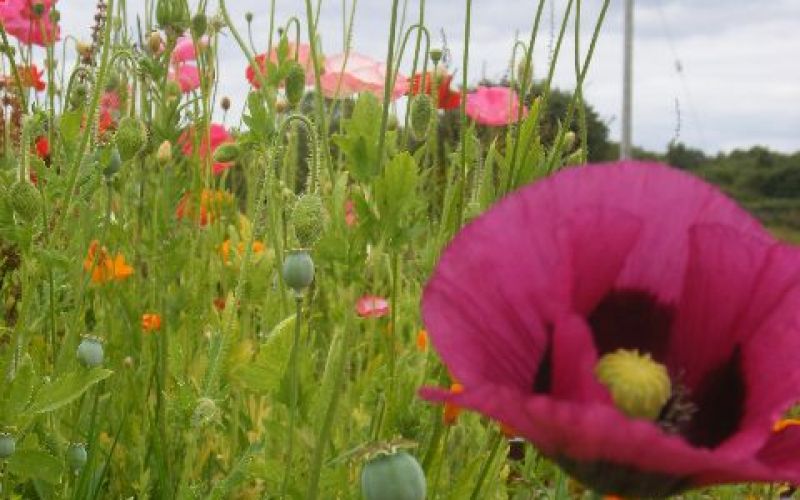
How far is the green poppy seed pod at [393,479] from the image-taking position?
792mm

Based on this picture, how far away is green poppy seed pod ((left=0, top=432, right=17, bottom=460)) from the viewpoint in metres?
1.14

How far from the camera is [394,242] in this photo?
110cm

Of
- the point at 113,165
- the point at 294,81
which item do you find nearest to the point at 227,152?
the point at 294,81

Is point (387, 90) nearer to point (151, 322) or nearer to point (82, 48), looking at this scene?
point (151, 322)

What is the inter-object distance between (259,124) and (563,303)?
955mm

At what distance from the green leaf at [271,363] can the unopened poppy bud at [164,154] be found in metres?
1.00

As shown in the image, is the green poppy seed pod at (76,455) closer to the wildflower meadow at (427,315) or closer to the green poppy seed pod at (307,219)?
the wildflower meadow at (427,315)

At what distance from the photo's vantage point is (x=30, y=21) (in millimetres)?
2443

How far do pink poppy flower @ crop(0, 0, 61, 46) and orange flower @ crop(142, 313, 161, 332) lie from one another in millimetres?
646

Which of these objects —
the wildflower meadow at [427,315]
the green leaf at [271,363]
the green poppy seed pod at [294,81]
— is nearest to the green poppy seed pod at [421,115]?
the wildflower meadow at [427,315]

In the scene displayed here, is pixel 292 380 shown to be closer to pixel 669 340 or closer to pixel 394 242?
pixel 394 242

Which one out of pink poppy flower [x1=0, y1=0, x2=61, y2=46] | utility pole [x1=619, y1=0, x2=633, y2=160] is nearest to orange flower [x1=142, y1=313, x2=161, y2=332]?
pink poppy flower [x1=0, y1=0, x2=61, y2=46]

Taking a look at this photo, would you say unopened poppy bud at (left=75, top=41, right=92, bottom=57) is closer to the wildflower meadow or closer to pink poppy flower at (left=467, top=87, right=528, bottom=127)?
the wildflower meadow

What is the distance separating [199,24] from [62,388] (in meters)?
1.04
